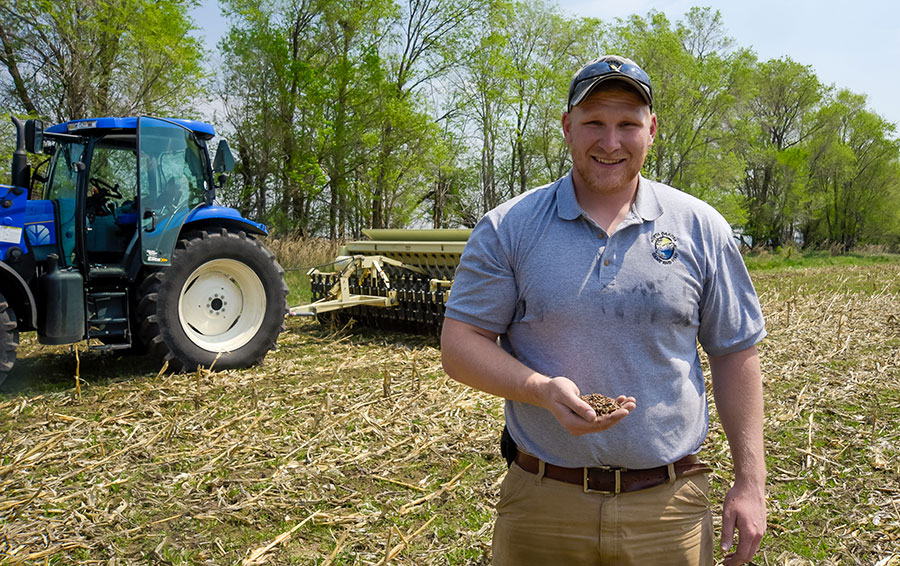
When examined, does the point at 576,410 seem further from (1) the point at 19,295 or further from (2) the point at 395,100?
(2) the point at 395,100

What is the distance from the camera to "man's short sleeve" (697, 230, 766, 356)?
1920mm

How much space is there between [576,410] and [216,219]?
6128 mm

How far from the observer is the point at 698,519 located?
6.19 ft

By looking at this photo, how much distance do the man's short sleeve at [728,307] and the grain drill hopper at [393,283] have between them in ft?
19.2

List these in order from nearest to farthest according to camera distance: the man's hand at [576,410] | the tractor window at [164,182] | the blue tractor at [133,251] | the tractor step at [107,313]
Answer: the man's hand at [576,410] → the blue tractor at [133,251] → the tractor step at [107,313] → the tractor window at [164,182]

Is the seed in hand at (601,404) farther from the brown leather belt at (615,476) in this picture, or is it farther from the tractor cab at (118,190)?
the tractor cab at (118,190)

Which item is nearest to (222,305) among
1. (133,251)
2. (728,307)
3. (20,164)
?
(133,251)

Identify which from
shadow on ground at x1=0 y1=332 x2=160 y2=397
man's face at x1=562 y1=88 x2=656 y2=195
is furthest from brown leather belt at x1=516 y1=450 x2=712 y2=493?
shadow on ground at x1=0 y1=332 x2=160 y2=397

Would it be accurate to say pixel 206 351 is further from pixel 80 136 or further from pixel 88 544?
pixel 88 544

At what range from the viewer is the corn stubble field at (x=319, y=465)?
3.22 metres

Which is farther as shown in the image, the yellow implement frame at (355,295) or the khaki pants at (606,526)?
the yellow implement frame at (355,295)

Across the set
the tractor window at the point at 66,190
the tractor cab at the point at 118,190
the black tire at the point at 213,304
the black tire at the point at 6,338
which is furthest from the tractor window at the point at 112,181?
the black tire at the point at 6,338

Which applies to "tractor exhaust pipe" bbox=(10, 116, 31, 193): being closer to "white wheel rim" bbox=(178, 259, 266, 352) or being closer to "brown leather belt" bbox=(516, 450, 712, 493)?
"white wheel rim" bbox=(178, 259, 266, 352)

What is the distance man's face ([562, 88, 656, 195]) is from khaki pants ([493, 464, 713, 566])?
822 millimetres
